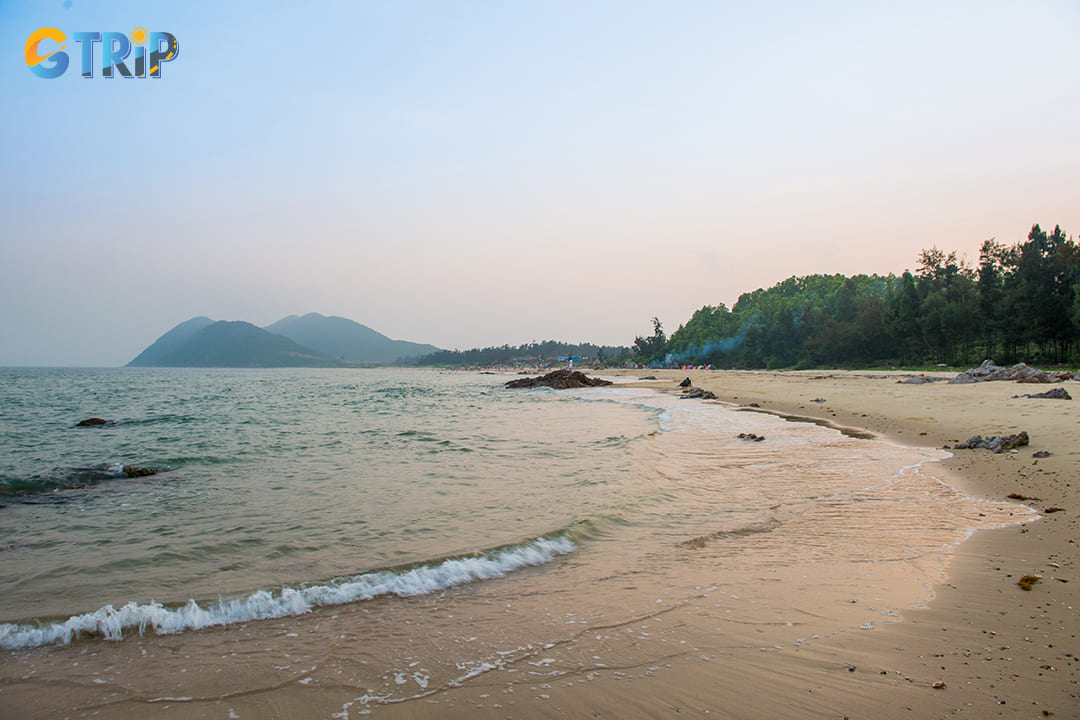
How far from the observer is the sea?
3645 mm

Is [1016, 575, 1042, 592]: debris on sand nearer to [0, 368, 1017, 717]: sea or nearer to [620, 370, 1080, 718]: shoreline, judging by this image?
[620, 370, 1080, 718]: shoreline

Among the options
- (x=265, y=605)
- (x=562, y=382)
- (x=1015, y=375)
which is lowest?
(x=562, y=382)

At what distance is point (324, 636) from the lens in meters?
3.91

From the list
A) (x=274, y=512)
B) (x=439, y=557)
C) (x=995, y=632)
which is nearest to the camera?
(x=995, y=632)

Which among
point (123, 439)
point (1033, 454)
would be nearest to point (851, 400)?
point (1033, 454)

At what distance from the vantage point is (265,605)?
4.46 m

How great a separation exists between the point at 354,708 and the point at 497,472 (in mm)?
7605

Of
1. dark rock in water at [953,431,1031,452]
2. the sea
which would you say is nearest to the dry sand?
the sea

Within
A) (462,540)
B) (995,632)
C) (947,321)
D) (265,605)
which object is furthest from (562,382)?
(995,632)

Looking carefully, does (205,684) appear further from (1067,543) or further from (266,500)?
(1067,543)

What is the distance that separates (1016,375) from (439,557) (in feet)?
98.8

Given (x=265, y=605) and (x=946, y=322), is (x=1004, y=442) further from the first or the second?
(x=946, y=322)

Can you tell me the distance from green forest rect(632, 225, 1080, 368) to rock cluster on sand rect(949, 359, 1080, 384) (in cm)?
1723

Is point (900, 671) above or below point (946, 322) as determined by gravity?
below
